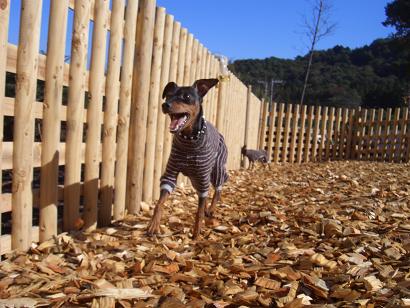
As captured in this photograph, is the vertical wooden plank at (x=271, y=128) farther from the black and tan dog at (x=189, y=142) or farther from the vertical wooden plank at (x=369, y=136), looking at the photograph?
the black and tan dog at (x=189, y=142)

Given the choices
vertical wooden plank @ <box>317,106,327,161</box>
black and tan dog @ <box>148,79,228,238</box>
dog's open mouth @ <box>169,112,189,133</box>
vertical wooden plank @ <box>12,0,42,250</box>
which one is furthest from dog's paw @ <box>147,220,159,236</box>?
vertical wooden plank @ <box>317,106,327,161</box>

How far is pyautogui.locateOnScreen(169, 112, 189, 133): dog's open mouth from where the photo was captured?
3187mm

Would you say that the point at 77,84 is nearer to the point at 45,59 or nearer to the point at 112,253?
the point at 45,59

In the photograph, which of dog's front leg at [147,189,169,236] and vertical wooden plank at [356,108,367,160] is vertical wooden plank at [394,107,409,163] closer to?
vertical wooden plank at [356,108,367,160]

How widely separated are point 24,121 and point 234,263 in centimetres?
166

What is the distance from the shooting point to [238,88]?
31.9 ft

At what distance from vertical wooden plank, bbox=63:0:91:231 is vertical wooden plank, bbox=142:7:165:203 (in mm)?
1295

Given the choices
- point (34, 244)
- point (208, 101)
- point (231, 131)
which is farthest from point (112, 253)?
point (231, 131)

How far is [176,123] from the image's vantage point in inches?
127

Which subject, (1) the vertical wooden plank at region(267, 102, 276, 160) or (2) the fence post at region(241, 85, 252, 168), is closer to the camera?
(2) the fence post at region(241, 85, 252, 168)

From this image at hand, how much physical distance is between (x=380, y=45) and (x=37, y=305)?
47.1m

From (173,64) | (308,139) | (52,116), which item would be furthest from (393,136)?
(52,116)

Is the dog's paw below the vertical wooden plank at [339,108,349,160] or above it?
below

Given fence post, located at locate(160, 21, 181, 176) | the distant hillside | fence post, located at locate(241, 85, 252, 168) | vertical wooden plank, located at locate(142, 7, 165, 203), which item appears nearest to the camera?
vertical wooden plank, located at locate(142, 7, 165, 203)
